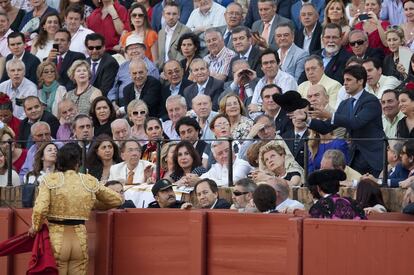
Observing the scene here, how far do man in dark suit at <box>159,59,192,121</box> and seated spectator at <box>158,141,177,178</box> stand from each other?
179 cm

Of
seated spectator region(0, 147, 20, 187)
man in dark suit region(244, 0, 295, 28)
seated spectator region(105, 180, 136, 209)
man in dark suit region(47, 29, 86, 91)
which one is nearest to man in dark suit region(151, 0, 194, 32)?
man in dark suit region(47, 29, 86, 91)

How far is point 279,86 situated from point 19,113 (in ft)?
13.5

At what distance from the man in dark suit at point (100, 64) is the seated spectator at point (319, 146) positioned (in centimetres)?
446

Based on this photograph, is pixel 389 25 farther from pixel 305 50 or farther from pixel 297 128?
pixel 297 128

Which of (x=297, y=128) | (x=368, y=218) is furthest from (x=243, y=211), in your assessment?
(x=297, y=128)

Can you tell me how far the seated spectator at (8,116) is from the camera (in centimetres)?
2203

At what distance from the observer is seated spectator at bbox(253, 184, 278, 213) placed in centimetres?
1564

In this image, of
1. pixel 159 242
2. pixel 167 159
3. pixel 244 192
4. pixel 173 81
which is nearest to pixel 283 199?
pixel 244 192

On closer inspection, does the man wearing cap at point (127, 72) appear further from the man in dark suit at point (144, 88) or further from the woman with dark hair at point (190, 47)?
the woman with dark hair at point (190, 47)

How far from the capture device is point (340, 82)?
1961 cm

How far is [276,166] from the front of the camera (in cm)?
1791

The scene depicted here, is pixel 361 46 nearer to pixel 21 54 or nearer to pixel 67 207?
pixel 67 207

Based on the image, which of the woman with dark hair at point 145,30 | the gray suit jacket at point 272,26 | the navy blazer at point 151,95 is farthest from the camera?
the woman with dark hair at point 145,30

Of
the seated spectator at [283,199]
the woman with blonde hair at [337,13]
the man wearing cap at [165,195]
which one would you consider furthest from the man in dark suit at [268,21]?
the seated spectator at [283,199]
